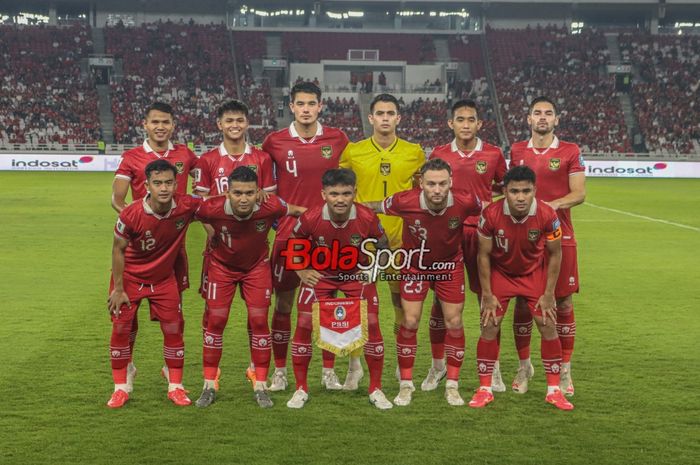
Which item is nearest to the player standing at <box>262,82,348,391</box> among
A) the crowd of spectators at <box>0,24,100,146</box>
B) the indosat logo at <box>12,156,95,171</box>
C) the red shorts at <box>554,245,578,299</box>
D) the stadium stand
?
the red shorts at <box>554,245,578,299</box>

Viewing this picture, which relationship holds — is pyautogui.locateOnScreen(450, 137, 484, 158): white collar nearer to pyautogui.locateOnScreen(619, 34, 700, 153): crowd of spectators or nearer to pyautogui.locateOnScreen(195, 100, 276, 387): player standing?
pyautogui.locateOnScreen(195, 100, 276, 387): player standing

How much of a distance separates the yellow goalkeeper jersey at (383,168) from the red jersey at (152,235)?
4.41 feet

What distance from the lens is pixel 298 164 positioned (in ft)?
22.3

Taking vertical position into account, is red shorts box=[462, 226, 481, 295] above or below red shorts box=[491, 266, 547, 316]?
above

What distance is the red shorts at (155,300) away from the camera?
20.4ft

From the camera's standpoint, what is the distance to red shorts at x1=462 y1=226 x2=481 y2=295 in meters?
6.53

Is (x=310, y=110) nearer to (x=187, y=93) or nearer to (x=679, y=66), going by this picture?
(x=187, y=93)

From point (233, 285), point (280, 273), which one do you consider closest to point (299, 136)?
point (280, 273)

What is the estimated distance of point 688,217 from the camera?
67.7 ft

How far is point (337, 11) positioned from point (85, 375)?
49.5m

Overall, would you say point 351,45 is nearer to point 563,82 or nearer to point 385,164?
point 563,82

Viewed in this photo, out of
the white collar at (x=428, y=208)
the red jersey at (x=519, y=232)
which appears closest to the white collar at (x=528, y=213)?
the red jersey at (x=519, y=232)

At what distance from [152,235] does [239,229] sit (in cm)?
61

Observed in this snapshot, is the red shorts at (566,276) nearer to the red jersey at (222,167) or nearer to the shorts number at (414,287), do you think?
the shorts number at (414,287)
